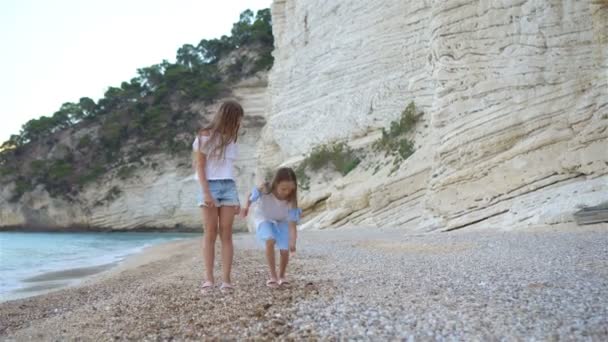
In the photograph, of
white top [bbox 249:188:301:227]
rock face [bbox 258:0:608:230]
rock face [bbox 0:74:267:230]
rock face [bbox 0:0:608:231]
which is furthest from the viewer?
rock face [bbox 0:74:267:230]

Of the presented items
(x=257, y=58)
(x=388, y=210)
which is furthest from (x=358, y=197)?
(x=257, y=58)

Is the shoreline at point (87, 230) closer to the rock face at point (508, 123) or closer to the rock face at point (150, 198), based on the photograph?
the rock face at point (150, 198)

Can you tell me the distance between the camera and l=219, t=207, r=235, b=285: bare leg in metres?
4.39

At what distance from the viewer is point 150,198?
42.8 metres

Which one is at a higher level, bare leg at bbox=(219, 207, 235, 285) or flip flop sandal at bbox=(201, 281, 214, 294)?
bare leg at bbox=(219, 207, 235, 285)

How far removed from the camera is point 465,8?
1331 cm

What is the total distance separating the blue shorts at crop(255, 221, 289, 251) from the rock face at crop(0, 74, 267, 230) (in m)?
35.2

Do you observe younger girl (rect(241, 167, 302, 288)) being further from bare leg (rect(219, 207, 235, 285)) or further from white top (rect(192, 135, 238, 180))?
white top (rect(192, 135, 238, 180))

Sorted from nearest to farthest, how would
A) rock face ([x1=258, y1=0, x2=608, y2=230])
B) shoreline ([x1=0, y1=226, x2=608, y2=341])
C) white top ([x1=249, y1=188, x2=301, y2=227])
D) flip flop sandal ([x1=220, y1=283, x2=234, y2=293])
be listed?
1. shoreline ([x1=0, y1=226, x2=608, y2=341])
2. flip flop sandal ([x1=220, y1=283, x2=234, y2=293])
3. white top ([x1=249, y1=188, x2=301, y2=227])
4. rock face ([x1=258, y1=0, x2=608, y2=230])

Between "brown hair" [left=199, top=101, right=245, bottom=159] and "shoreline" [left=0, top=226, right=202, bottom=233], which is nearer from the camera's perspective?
"brown hair" [left=199, top=101, right=245, bottom=159]

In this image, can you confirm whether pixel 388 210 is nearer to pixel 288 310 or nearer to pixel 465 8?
pixel 465 8

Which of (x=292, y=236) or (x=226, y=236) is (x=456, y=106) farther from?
(x=226, y=236)

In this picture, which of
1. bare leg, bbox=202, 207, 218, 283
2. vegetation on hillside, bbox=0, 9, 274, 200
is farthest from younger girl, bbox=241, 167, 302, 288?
vegetation on hillside, bbox=0, 9, 274, 200

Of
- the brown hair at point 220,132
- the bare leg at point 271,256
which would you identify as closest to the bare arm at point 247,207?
the bare leg at point 271,256
